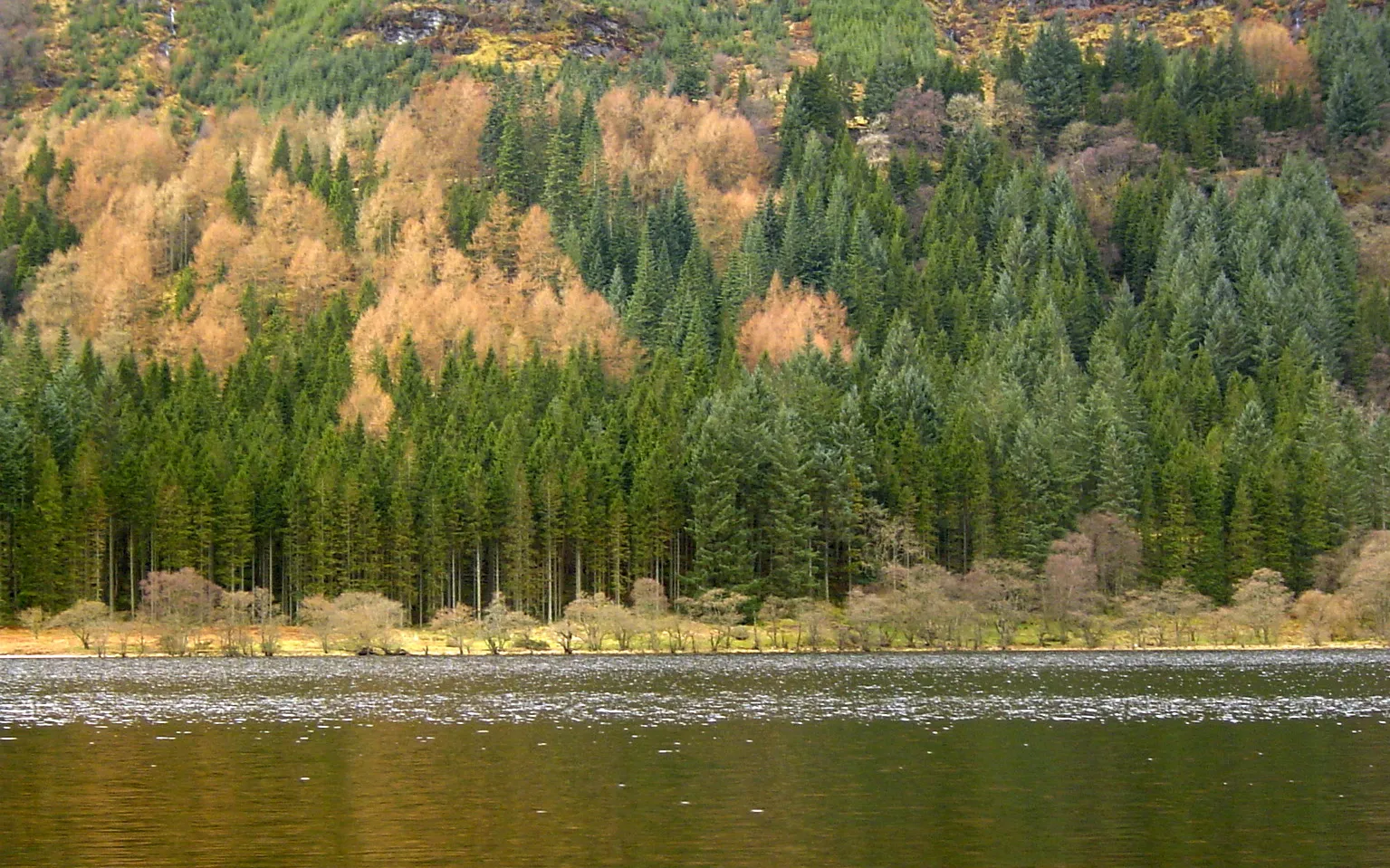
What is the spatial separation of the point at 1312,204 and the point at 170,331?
136145 mm

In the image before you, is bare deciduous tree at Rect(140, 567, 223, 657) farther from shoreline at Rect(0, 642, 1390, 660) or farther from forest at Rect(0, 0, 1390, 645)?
forest at Rect(0, 0, 1390, 645)

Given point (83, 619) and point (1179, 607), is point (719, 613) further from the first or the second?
point (83, 619)

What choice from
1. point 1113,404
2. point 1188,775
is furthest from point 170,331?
point 1188,775

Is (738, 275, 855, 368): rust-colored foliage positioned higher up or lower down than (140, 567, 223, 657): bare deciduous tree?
higher up

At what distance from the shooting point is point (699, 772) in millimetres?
46344

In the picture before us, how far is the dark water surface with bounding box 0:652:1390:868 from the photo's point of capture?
3438 cm

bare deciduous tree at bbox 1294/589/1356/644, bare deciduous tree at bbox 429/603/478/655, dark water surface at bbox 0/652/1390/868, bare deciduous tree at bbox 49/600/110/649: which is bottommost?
dark water surface at bbox 0/652/1390/868

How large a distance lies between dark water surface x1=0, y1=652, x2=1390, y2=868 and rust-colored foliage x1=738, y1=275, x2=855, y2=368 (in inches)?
3324

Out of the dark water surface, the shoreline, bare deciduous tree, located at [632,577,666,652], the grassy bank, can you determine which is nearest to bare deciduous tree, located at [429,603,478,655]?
the grassy bank

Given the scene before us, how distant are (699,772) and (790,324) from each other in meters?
125

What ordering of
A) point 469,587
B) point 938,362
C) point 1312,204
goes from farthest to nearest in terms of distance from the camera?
point 1312,204, point 938,362, point 469,587

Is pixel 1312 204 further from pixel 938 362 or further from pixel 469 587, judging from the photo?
pixel 469 587

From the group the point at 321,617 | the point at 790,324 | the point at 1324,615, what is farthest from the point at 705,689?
the point at 790,324

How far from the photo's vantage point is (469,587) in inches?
5054
